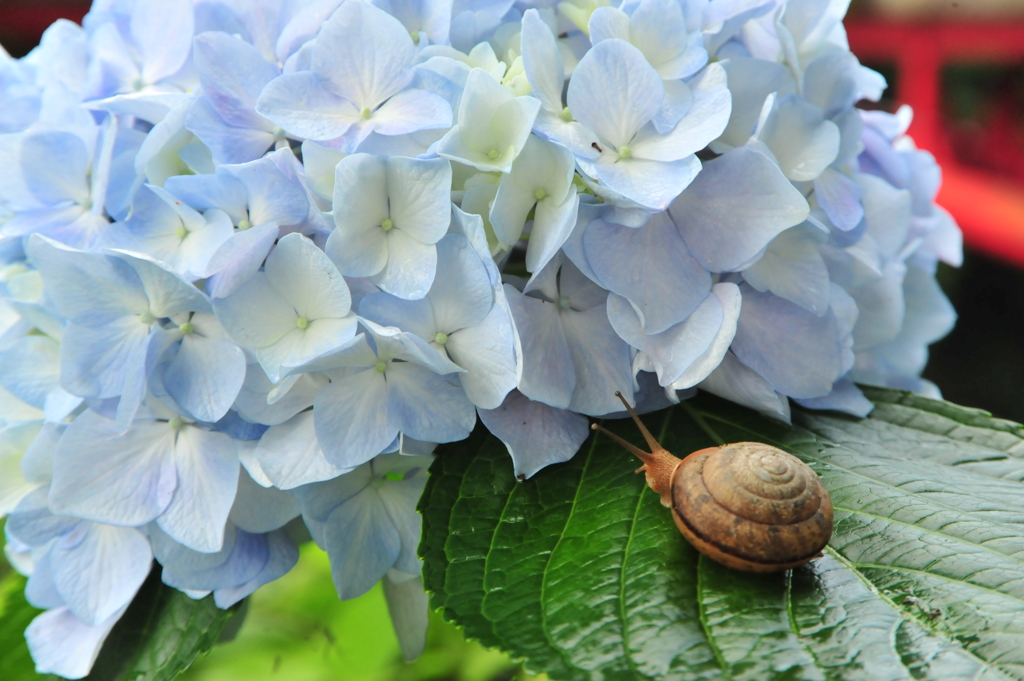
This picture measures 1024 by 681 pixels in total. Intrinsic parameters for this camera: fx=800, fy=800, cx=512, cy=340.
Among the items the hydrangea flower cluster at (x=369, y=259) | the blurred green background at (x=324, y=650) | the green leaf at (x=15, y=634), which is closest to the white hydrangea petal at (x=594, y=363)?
the hydrangea flower cluster at (x=369, y=259)

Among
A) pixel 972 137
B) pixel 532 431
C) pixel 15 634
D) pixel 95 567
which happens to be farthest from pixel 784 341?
pixel 972 137

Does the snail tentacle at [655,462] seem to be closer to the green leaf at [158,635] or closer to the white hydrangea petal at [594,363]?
the white hydrangea petal at [594,363]

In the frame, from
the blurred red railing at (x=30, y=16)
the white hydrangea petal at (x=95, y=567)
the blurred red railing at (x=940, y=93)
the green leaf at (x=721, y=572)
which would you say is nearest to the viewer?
the green leaf at (x=721, y=572)

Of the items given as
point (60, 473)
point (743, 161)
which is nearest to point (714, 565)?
point (743, 161)

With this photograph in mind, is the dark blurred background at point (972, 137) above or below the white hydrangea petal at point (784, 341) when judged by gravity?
below

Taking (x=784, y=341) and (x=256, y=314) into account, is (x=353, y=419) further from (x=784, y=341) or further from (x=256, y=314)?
(x=784, y=341)

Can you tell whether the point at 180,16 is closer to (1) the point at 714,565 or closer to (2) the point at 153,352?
(2) the point at 153,352

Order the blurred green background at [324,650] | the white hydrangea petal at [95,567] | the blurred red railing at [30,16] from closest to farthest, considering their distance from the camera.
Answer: the white hydrangea petal at [95,567]
the blurred green background at [324,650]
the blurred red railing at [30,16]
